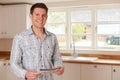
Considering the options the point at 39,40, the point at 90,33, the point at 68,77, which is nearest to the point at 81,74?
the point at 68,77

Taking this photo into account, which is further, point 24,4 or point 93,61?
point 24,4

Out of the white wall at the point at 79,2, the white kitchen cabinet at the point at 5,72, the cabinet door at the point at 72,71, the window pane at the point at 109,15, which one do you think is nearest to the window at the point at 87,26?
the window pane at the point at 109,15

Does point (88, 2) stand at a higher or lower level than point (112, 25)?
higher

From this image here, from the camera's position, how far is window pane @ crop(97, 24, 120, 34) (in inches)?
167

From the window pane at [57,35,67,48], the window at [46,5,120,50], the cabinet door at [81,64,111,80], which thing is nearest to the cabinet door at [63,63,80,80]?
the cabinet door at [81,64,111,80]

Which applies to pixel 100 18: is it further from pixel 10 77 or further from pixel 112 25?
pixel 10 77

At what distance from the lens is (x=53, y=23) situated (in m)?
4.72

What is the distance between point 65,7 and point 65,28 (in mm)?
454

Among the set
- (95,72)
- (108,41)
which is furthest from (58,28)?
(95,72)

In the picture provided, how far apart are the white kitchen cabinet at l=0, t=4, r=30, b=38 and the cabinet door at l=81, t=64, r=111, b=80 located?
1624 mm

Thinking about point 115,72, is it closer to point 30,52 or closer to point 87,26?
point 87,26

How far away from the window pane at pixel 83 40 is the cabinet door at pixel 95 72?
0.81m

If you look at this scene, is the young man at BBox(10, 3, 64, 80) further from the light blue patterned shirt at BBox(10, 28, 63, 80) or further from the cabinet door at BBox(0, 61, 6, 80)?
the cabinet door at BBox(0, 61, 6, 80)

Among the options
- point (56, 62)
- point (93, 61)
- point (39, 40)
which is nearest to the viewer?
point (39, 40)
